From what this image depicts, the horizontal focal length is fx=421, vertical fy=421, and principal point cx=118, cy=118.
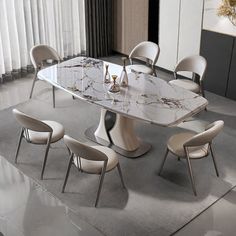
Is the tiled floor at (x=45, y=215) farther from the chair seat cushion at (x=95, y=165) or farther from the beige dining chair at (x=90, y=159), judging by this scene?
the chair seat cushion at (x=95, y=165)

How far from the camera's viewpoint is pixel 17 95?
5727 mm

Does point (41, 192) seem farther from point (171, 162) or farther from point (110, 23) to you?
point (110, 23)

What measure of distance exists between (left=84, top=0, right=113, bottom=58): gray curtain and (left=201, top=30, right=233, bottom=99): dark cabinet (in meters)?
1.87

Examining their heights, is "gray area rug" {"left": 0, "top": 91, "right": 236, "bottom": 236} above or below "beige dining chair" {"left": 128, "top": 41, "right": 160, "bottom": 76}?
below

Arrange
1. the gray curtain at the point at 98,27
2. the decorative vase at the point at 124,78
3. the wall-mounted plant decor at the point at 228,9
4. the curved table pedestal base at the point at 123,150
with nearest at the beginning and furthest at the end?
the decorative vase at the point at 124,78
the curved table pedestal base at the point at 123,150
the wall-mounted plant decor at the point at 228,9
the gray curtain at the point at 98,27

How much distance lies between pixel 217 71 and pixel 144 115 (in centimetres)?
222

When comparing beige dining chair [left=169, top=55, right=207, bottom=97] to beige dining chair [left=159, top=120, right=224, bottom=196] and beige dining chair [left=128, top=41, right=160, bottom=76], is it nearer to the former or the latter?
beige dining chair [left=128, top=41, right=160, bottom=76]

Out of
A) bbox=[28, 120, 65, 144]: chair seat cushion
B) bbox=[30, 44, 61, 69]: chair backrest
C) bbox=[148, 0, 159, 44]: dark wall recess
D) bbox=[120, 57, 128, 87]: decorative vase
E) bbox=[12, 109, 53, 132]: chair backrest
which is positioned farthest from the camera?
bbox=[148, 0, 159, 44]: dark wall recess

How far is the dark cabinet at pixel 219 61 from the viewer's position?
5.32 metres

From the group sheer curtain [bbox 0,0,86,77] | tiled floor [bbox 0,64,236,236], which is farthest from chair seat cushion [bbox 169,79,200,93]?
sheer curtain [bbox 0,0,86,77]

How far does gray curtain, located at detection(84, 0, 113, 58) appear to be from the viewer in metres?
6.59

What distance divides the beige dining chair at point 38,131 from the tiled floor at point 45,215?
0.28 meters

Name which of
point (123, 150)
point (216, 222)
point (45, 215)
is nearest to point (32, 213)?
A: point (45, 215)

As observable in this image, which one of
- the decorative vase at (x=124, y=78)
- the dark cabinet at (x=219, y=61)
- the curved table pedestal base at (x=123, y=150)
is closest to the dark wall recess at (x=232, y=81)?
the dark cabinet at (x=219, y=61)
